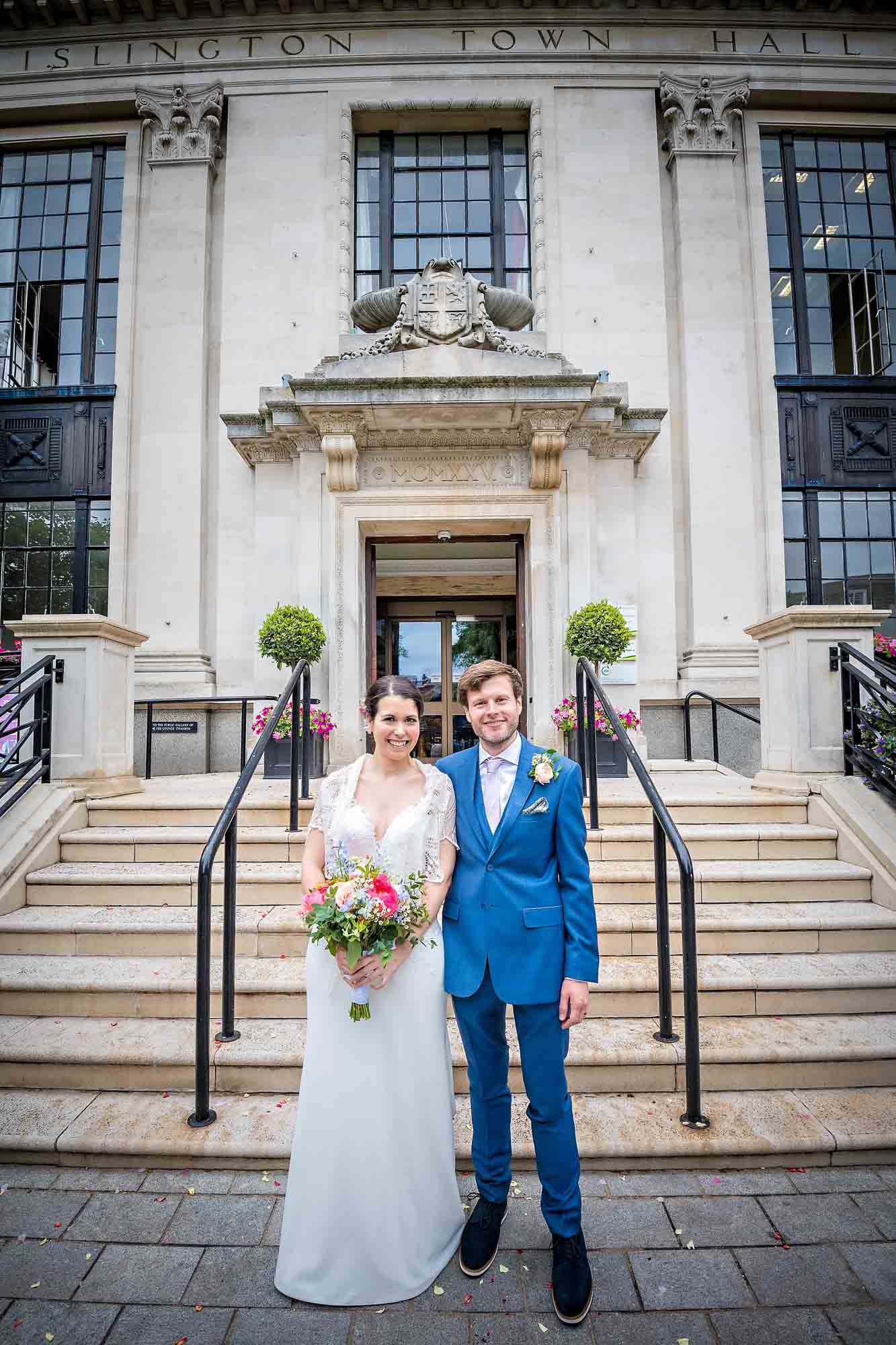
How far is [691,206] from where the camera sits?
10109 millimetres

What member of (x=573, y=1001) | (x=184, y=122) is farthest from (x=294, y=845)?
(x=184, y=122)

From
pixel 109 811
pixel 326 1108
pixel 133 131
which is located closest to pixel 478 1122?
pixel 326 1108

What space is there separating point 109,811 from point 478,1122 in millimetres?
4141

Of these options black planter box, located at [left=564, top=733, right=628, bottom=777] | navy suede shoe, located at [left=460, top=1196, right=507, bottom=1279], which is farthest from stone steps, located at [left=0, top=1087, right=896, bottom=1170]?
black planter box, located at [left=564, top=733, right=628, bottom=777]

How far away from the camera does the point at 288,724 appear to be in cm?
693

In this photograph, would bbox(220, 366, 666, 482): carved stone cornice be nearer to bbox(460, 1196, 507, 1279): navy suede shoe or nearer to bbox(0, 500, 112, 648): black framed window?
bbox(0, 500, 112, 648): black framed window

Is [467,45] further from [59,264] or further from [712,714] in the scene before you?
[712,714]

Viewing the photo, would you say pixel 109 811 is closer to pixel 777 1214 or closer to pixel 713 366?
pixel 777 1214

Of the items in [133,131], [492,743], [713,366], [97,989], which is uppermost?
[133,131]

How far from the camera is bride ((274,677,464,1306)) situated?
2.21 m

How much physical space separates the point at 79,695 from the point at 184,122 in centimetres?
1000

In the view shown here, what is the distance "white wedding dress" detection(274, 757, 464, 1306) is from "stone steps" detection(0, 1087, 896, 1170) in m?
0.60

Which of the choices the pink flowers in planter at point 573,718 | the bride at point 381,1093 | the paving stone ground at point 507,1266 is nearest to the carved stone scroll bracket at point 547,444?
the pink flowers in planter at point 573,718

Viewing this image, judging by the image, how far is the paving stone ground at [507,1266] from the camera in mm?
2102
